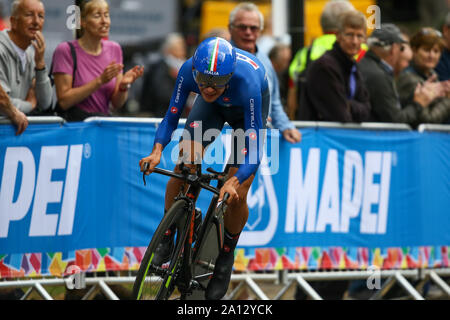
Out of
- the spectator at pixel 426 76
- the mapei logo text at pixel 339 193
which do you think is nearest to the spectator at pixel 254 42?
the mapei logo text at pixel 339 193

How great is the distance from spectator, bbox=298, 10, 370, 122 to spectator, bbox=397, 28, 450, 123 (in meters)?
0.94

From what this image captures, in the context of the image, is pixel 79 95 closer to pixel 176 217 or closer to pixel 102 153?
pixel 102 153

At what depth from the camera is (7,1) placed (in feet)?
47.2

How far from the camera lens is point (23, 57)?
8203 mm

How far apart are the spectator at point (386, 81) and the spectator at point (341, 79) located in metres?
0.28

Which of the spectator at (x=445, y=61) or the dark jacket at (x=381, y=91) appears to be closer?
the dark jacket at (x=381, y=91)

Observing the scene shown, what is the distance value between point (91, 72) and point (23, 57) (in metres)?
0.65

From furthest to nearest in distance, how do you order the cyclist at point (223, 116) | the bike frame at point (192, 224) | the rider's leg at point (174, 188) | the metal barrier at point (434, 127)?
Answer: the metal barrier at point (434, 127) → the bike frame at point (192, 224) → the rider's leg at point (174, 188) → the cyclist at point (223, 116)

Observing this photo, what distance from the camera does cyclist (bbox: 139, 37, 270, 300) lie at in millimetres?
6680

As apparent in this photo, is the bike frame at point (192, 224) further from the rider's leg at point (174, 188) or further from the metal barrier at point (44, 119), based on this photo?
the metal barrier at point (44, 119)

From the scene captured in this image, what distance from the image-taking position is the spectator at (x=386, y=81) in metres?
9.72

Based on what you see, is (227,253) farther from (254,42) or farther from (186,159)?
(254,42)

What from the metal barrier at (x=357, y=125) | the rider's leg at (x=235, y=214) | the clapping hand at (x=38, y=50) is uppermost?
the clapping hand at (x=38, y=50)
